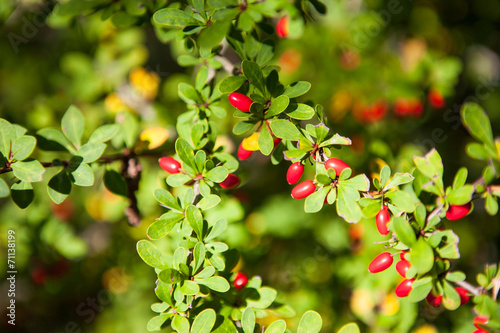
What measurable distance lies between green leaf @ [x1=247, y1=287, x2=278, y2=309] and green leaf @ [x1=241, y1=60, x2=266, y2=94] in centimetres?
53

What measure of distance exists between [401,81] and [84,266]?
6.44 ft

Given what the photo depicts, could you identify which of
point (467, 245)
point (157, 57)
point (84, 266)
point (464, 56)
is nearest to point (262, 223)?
point (84, 266)

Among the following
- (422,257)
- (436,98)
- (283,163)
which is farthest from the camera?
(283,163)

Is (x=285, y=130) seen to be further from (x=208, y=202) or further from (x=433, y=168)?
(x=433, y=168)

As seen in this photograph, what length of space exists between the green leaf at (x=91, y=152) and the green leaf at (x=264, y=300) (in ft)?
1.84

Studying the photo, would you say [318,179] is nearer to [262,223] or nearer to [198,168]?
[198,168]

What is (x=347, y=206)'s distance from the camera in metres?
0.89

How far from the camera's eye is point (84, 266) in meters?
2.10

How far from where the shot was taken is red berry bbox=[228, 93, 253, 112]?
0.90 meters

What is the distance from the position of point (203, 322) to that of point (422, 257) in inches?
20.2

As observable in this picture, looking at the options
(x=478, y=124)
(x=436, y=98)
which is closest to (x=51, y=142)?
(x=478, y=124)

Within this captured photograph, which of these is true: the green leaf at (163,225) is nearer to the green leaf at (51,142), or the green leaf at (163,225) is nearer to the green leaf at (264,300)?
the green leaf at (264,300)

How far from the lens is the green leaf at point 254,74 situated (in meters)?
0.87

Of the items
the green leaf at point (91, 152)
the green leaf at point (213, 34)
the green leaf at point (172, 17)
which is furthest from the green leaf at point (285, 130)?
the green leaf at point (91, 152)
